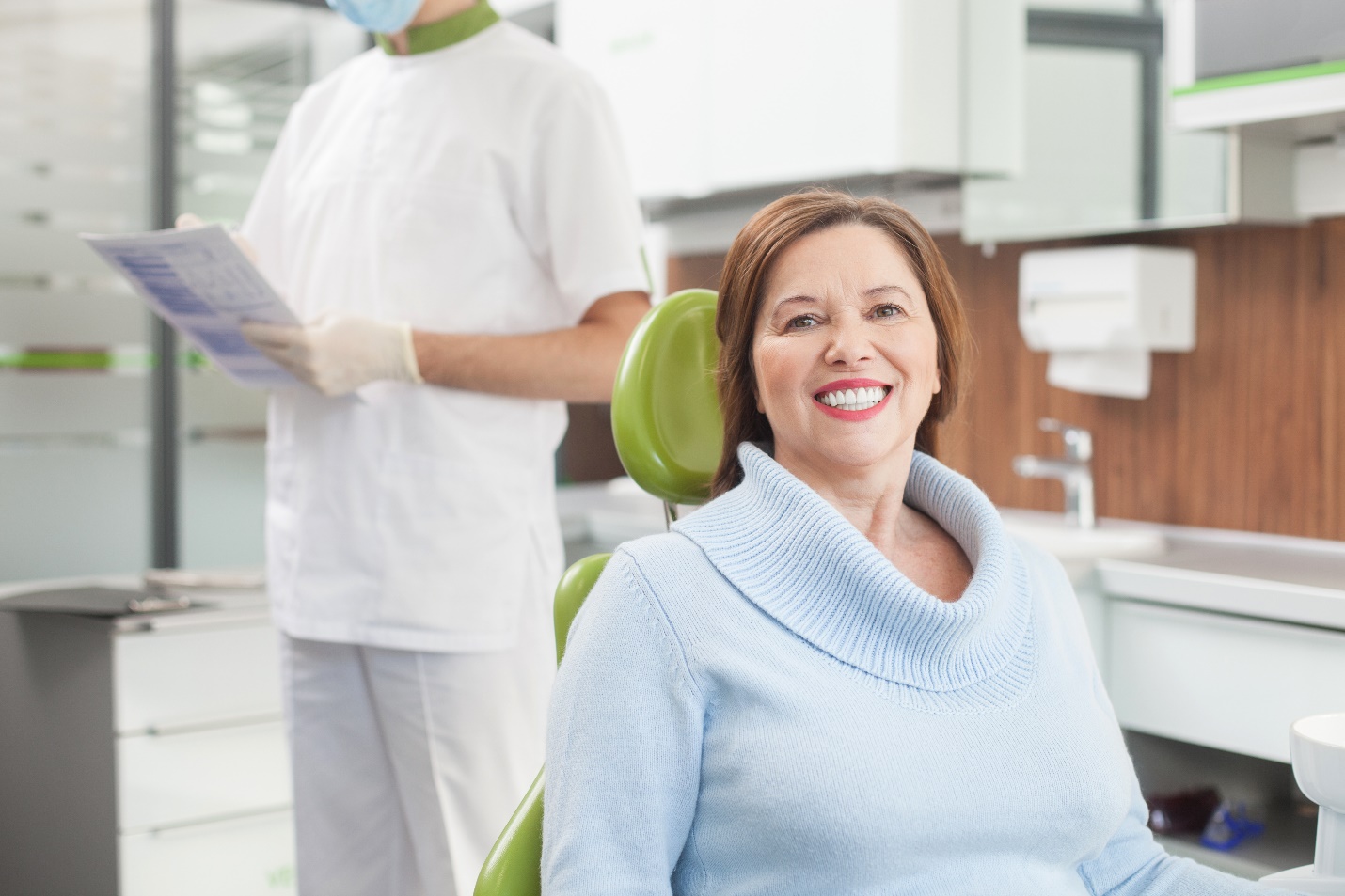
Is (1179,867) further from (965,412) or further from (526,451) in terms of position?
(965,412)

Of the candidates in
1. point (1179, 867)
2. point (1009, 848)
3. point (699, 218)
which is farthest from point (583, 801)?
point (699, 218)

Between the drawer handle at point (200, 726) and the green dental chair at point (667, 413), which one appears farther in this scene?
the drawer handle at point (200, 726)

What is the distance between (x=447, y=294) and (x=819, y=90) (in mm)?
1173

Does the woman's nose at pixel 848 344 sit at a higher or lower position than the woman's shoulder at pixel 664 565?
higher

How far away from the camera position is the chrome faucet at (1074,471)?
2605 millimetres

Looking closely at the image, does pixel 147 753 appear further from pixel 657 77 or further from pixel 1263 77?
pixel 1263 77

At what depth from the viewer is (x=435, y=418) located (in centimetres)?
174

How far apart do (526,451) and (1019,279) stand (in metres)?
1.32

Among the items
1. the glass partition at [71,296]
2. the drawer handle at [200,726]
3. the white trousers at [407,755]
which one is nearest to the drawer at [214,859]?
the drawer handle at [200,726]

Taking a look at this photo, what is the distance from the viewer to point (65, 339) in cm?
307

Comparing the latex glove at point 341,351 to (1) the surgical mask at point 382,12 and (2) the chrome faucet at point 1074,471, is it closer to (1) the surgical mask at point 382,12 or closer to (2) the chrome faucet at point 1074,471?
(1) the surgical mask at point 382,12

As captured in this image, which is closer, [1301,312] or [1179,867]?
[1179,867]

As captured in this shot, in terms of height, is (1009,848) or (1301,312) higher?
(1301,312)

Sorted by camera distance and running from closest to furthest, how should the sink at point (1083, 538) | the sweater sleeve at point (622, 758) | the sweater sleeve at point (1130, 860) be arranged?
1. the sweater sleeve at point (622, 758)
2. the sweater sleeve at point (1130, 860)
3. the sink at point (1083, 538)
